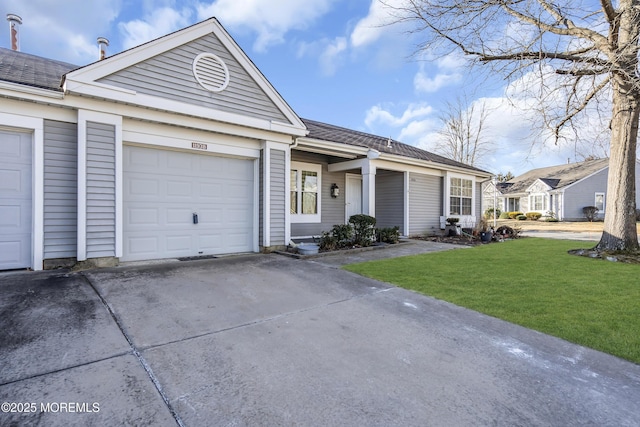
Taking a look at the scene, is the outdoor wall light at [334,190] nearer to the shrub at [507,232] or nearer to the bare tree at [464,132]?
the shrub at [507,232]

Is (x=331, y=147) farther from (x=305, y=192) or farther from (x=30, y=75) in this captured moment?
(x=30, y=75)

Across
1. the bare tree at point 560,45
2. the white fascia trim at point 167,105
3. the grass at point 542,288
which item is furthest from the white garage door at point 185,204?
the bare tree at point 560,45

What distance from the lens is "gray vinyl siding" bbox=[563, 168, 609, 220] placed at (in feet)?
85.7

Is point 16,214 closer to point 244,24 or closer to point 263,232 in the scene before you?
point 263,232

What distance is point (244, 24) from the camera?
1058 cm

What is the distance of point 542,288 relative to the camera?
16.5ft

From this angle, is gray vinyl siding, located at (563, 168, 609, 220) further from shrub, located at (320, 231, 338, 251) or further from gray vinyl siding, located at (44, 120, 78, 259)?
gray vinyl siding, located at (44, 120, 78, 259)

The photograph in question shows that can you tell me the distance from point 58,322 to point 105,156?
336 cm

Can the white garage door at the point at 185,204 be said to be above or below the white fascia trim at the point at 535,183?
below

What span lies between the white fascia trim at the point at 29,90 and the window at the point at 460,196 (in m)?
12.7

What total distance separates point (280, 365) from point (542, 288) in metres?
4.68

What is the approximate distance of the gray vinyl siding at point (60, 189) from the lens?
5188 millimetres

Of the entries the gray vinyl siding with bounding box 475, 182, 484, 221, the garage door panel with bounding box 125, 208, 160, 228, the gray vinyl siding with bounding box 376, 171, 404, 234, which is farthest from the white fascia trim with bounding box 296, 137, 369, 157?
the gray vinyl siding with bounding box 475, 182, 484, 221

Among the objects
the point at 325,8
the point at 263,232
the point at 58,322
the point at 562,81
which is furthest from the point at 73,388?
the point at 325,8
